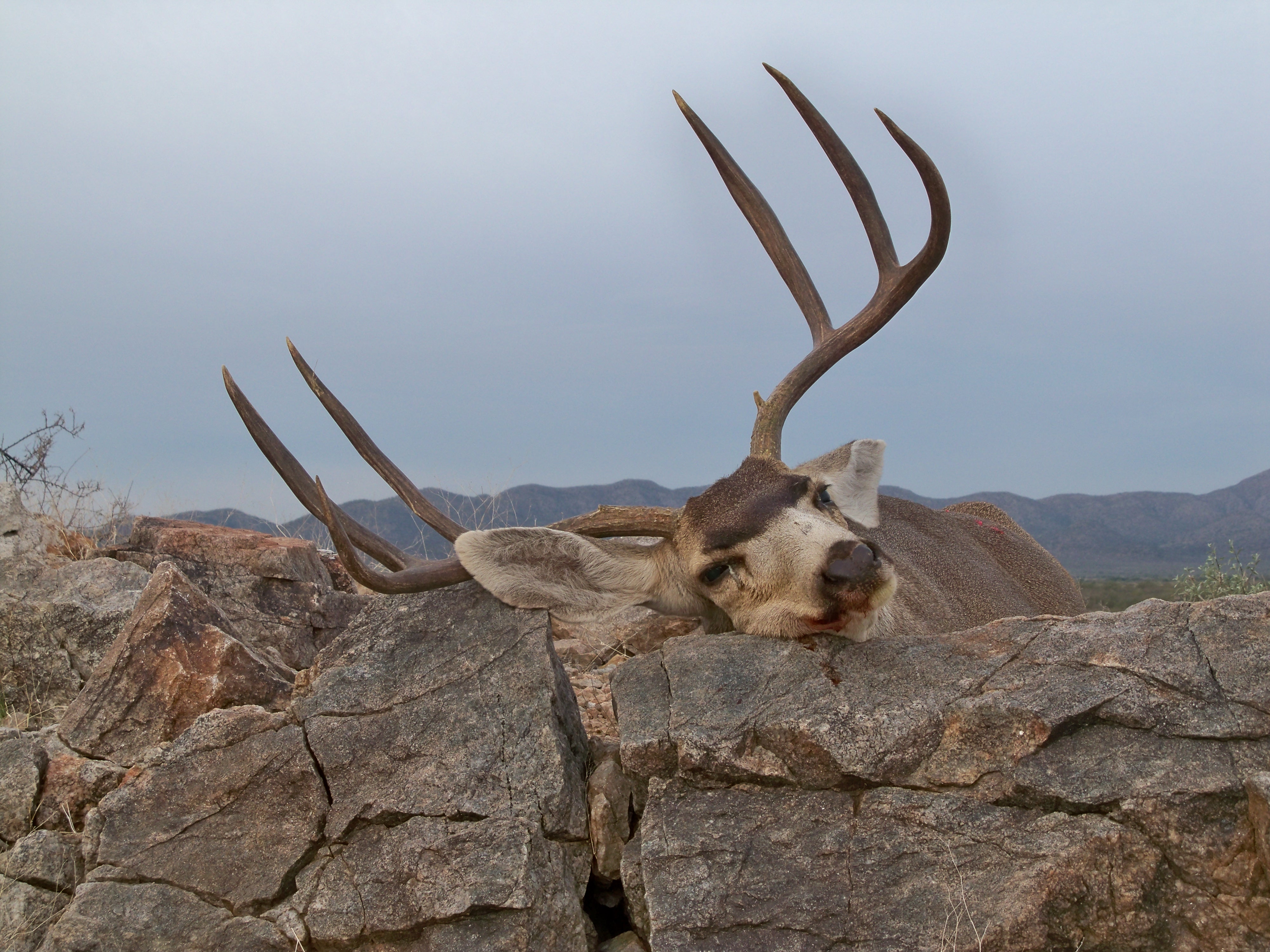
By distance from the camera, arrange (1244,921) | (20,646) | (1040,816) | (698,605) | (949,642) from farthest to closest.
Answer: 1. (20,646)
2. (698,605)
3. (949,642)
4. (1040,816)
5. (1244,921)

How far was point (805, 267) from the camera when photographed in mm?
5645

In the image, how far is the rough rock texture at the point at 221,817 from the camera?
3814 millimetres

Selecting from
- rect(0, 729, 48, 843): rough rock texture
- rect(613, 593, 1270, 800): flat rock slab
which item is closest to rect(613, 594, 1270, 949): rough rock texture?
rect(613, 593, 1270, 800): flat rock slab

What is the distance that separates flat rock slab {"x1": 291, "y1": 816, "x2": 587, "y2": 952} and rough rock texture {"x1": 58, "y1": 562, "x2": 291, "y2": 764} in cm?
122

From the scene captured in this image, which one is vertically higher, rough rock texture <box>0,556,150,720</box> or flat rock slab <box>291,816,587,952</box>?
rough rock texture <box>0,556,150,720</box>

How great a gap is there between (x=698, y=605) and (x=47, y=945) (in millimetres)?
2916

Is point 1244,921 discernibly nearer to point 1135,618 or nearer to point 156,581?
point 1135,618

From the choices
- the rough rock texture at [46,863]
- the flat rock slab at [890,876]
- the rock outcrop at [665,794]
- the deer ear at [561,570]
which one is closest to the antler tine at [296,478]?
the rock outcrop at [665,794]

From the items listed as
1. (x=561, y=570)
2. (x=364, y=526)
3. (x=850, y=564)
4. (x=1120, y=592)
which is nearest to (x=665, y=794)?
(x=850, y=564)

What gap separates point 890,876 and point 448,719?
183 cm

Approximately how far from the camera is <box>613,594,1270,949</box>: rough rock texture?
311 centimetres

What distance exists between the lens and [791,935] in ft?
10.5

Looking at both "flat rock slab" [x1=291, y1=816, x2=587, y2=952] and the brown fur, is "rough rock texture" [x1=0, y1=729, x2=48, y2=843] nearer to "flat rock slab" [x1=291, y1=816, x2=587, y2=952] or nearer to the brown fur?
"flat rock slab" [x1=291, y1=816, x2=587, y2=952]

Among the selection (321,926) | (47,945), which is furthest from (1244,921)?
(47,945)
